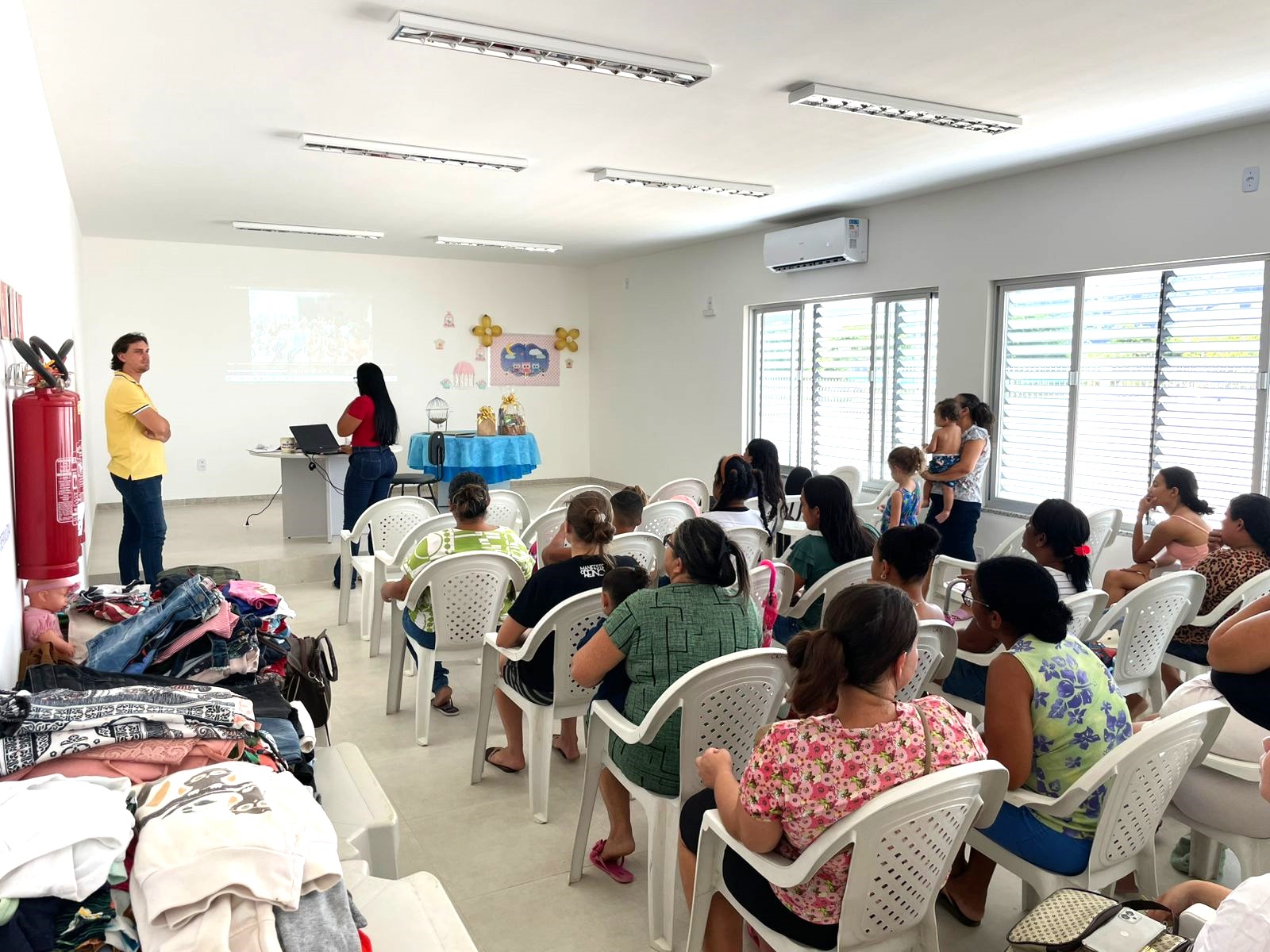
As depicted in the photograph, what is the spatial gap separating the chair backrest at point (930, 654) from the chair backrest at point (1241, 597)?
1.39 metres

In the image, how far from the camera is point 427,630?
11.6ft

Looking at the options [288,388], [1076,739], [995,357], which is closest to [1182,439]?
[995,357]

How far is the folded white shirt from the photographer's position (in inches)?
40.6

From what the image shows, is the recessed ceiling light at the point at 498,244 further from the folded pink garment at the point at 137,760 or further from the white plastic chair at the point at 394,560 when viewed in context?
the folded pink garment at the point at 137,760

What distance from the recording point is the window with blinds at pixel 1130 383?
5.00 metres

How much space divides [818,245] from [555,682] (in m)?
5.46

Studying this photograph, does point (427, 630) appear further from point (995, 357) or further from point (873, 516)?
point (995, 357)

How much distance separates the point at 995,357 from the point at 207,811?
6.22m

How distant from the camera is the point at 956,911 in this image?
2.38 meters

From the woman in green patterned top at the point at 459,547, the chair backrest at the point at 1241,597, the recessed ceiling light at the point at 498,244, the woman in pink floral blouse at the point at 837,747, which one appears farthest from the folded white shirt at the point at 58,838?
the recessed ceiling light at the point at 498,244

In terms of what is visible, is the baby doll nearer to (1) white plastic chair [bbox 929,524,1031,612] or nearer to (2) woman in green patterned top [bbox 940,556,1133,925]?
(2) woman in green patterned top [bbox 940,556,1133,925]

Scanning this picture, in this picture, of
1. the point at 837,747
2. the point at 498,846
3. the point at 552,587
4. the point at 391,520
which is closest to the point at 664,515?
the point at 391,520

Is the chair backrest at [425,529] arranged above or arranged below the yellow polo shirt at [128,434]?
below

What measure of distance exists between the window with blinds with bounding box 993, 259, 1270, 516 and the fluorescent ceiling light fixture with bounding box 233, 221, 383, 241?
5767 millimetres
